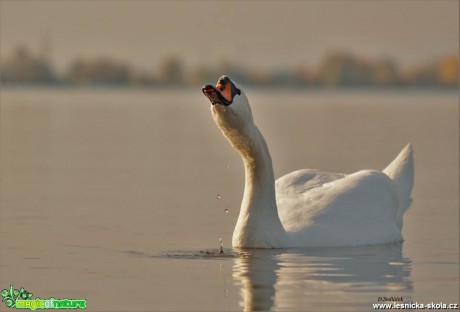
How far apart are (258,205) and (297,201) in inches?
47.5

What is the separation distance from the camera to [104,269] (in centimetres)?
1712

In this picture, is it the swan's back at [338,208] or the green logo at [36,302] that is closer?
the green logo at [36,302]

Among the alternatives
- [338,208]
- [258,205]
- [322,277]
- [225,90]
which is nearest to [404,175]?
[338,208]

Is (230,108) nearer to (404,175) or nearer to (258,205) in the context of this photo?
(258,205)

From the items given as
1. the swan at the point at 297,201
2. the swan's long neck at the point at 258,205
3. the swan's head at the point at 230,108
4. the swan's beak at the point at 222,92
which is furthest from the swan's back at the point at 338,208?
the swan's beak at the point at 222,92

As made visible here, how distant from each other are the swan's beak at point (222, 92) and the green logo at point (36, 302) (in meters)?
3.05

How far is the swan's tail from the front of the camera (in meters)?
21.6

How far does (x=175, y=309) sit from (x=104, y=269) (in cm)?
255

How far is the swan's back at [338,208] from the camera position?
18.9 m

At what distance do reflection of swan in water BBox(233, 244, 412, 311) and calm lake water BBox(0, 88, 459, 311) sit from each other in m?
0.02

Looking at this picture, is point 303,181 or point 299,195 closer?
point 299,195

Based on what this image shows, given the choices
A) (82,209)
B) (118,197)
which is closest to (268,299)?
(82,209)

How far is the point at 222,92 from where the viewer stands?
56.2ft

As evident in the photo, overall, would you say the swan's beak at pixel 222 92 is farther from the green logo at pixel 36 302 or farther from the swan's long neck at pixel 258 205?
the green logo at pixel 36 302
